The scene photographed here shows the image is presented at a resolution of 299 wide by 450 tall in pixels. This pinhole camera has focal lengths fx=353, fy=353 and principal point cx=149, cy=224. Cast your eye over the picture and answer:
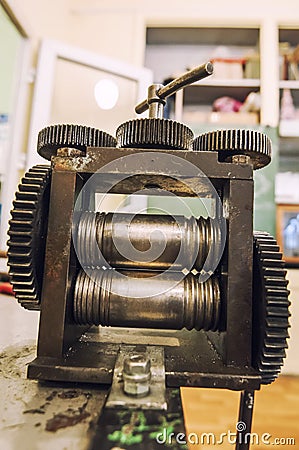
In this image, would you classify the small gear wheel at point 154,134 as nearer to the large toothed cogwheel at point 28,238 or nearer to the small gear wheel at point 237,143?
the small gear wheel at point 237,143

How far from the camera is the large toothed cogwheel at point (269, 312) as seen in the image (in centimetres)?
44

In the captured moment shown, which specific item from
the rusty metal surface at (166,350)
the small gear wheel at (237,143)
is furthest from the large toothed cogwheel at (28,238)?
the small gear wheel at (237,143)

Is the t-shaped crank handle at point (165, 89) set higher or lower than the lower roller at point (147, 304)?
higher

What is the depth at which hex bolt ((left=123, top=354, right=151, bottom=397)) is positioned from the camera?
0.36 metres

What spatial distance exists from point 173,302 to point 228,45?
10.3 ft

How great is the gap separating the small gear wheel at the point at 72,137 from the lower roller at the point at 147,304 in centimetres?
21

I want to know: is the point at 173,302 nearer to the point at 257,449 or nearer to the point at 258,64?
the point at 257,449

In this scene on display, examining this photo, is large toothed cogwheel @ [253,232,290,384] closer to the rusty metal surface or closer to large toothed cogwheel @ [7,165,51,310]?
the rusty metal surface

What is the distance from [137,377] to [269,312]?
19cm

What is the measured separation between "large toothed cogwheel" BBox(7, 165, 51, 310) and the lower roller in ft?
0.22

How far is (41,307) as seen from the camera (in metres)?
0.49

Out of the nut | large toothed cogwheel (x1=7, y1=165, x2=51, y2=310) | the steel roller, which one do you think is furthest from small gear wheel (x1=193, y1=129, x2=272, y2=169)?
large toothed cogwheel (x1=7, y1=165, x2=51, y2=310)

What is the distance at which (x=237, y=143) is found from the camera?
53cm

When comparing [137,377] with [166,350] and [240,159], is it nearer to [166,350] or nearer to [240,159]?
[166,350]
